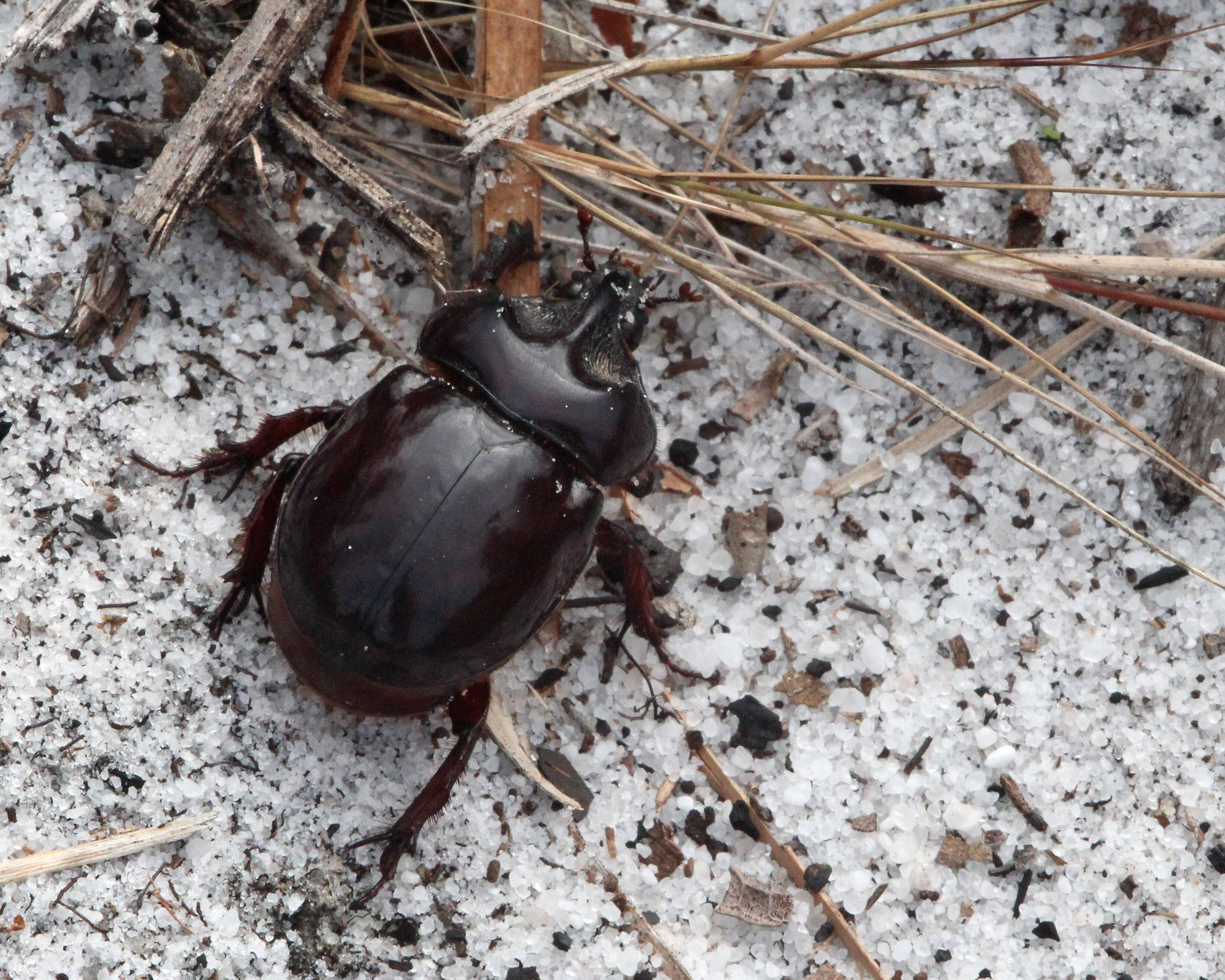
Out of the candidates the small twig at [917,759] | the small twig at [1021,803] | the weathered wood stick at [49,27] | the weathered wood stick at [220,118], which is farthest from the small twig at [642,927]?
the weathered wood stick at [49,27]

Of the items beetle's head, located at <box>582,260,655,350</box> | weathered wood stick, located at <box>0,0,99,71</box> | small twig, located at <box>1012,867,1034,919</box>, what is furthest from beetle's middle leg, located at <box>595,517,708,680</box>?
weathered wood stick, located at <box>0,0,99,71</box>

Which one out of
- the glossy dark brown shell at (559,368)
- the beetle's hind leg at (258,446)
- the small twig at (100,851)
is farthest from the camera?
the beetle's hind leg at (258,446)

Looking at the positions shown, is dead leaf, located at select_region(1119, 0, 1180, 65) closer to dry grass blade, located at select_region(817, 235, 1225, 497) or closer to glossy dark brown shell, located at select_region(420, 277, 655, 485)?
dry grass blade, located at select_region(817, 235, 1225, 497)

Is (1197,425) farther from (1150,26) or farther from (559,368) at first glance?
(559,368)

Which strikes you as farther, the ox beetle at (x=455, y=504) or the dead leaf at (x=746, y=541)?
the dead leaf at (x=746, y=541)

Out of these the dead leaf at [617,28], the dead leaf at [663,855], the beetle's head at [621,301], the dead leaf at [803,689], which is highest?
the dead leaf at [617,28]

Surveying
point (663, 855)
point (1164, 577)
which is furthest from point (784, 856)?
point (1164, 577)

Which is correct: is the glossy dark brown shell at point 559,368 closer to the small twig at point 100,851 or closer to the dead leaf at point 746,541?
the dead leaf at point 746,541
